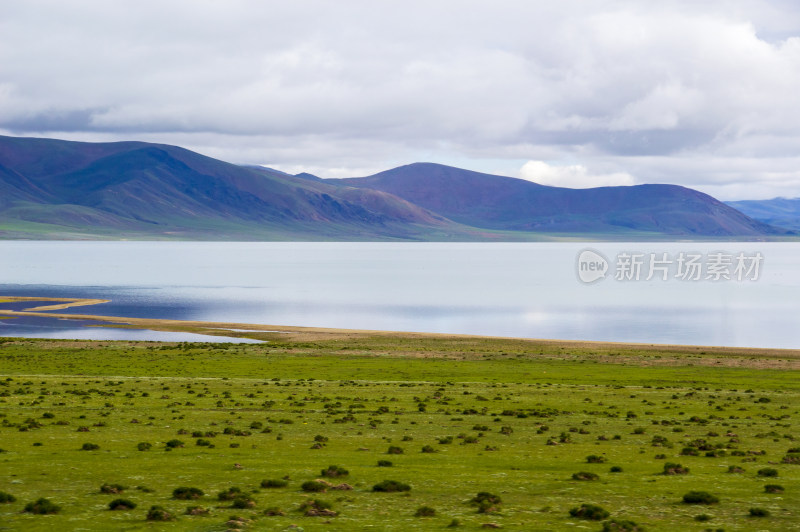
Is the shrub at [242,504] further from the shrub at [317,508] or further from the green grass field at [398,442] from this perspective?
the shrub at [317,508]

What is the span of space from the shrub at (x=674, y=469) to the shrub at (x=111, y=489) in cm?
1657

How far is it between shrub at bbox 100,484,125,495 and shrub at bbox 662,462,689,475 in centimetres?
1657

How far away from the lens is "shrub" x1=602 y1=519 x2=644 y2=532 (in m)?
19.5

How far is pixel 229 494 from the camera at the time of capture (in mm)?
A: 22953

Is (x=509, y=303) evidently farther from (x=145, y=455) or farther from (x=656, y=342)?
(x=145, y=455)

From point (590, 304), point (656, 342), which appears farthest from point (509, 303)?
point (656, 342)

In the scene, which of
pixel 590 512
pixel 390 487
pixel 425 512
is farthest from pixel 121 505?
pixel 590 512

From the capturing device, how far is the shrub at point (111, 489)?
23.2 metres

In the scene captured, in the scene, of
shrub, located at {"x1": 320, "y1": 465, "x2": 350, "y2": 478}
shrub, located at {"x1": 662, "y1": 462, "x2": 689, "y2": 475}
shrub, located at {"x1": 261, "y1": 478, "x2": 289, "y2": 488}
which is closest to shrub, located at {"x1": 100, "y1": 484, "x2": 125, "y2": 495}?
shrub, located at {"x1": 261, "y1": 478, "x2": 289, "y2": 488}

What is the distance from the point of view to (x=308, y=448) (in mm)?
32562

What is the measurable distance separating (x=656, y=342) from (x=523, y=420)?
70694 millimetres

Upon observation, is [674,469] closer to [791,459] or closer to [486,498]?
[791,459]

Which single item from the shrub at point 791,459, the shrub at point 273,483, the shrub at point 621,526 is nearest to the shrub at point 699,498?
the shrub at point 621,526

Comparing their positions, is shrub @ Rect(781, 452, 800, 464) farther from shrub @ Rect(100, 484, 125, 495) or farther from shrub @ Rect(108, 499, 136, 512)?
shrub @ Rect(100, 484, 125, 495)
